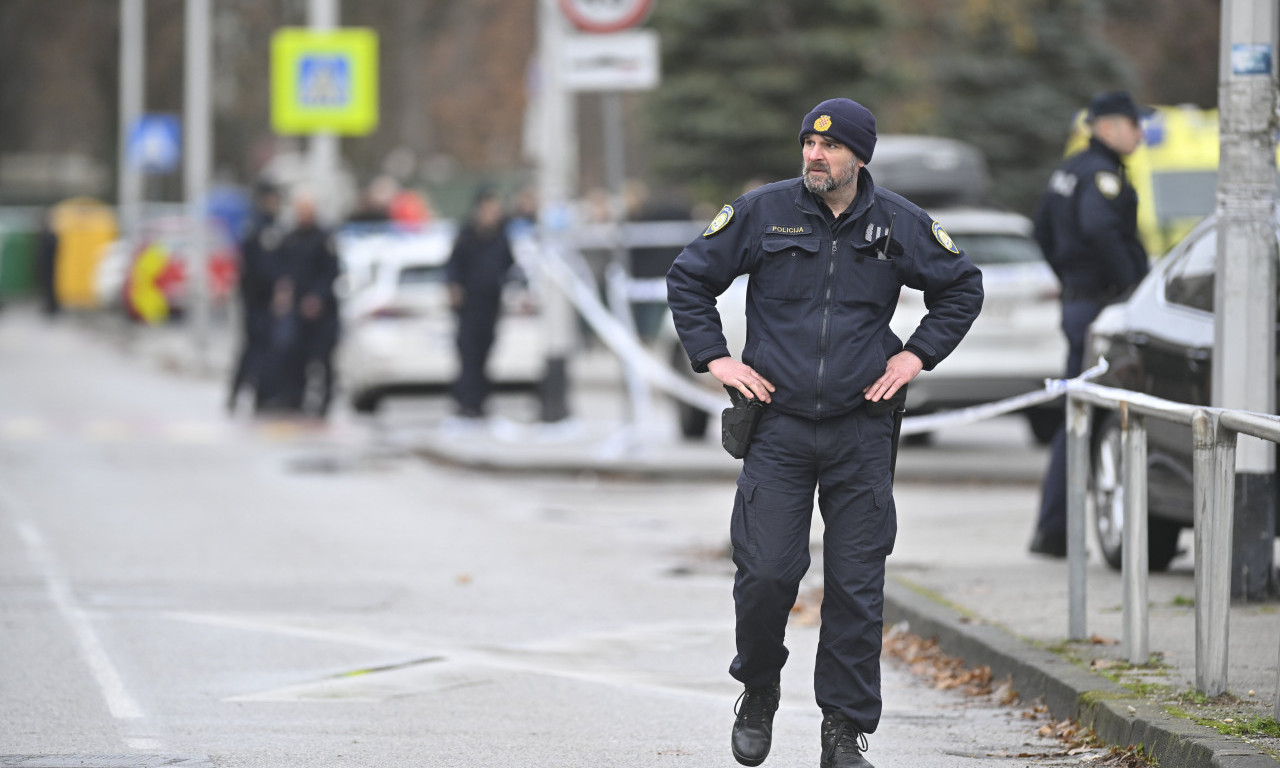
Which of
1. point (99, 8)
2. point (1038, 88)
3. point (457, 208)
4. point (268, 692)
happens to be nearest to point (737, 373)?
point (268, 692)

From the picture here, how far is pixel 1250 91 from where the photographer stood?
8.45m

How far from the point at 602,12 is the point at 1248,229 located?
28.6 feet

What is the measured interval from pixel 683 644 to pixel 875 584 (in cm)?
276

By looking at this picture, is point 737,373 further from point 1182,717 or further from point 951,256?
point 1182,717

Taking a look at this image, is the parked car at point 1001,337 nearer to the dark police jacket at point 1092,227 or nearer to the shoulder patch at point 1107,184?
the dark police jacket at point 1092,227

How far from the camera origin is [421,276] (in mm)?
21047

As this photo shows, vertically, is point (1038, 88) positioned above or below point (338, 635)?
above

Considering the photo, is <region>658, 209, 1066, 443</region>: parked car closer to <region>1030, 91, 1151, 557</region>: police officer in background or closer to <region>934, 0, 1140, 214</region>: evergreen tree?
<region>1030, 91, 1151, 557</region>: police officer in background

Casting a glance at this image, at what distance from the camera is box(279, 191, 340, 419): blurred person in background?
803 inches

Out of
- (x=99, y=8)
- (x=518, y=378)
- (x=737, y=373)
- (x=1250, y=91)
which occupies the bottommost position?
(x=518, y=378)

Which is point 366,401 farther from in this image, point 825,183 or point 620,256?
point 825,183

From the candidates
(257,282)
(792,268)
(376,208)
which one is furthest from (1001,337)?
(376,208)

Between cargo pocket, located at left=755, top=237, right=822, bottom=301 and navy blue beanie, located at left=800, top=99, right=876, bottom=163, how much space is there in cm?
28

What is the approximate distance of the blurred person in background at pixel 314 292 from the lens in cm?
2039
